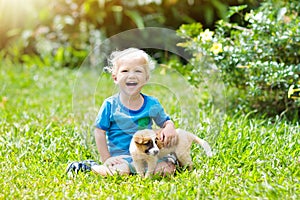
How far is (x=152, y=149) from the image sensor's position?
2.55 metres

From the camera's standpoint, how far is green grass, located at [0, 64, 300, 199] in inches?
95.2

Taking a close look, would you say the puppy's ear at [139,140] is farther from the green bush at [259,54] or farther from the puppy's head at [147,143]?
the green bush at [259,54]

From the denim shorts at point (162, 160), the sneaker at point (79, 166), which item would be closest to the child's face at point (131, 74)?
the denim shorts at point (162, 160)

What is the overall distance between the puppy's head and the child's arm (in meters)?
0.28

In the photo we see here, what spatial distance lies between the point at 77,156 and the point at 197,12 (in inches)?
169

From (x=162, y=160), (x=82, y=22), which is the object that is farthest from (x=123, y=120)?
(x=82, y=22)

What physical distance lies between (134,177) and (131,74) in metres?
0.50

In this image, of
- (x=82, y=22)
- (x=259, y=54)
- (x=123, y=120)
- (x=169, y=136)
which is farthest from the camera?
(x=82, y=22)

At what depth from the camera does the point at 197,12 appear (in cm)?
704

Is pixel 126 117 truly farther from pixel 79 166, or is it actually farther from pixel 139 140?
pixel 79 166

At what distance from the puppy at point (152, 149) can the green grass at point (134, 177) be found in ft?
0.23

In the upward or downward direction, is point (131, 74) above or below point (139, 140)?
above

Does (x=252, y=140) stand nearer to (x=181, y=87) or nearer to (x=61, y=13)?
(x=181, y=87)

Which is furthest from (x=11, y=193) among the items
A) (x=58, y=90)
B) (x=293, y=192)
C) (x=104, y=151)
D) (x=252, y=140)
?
(x=58, y=90)
